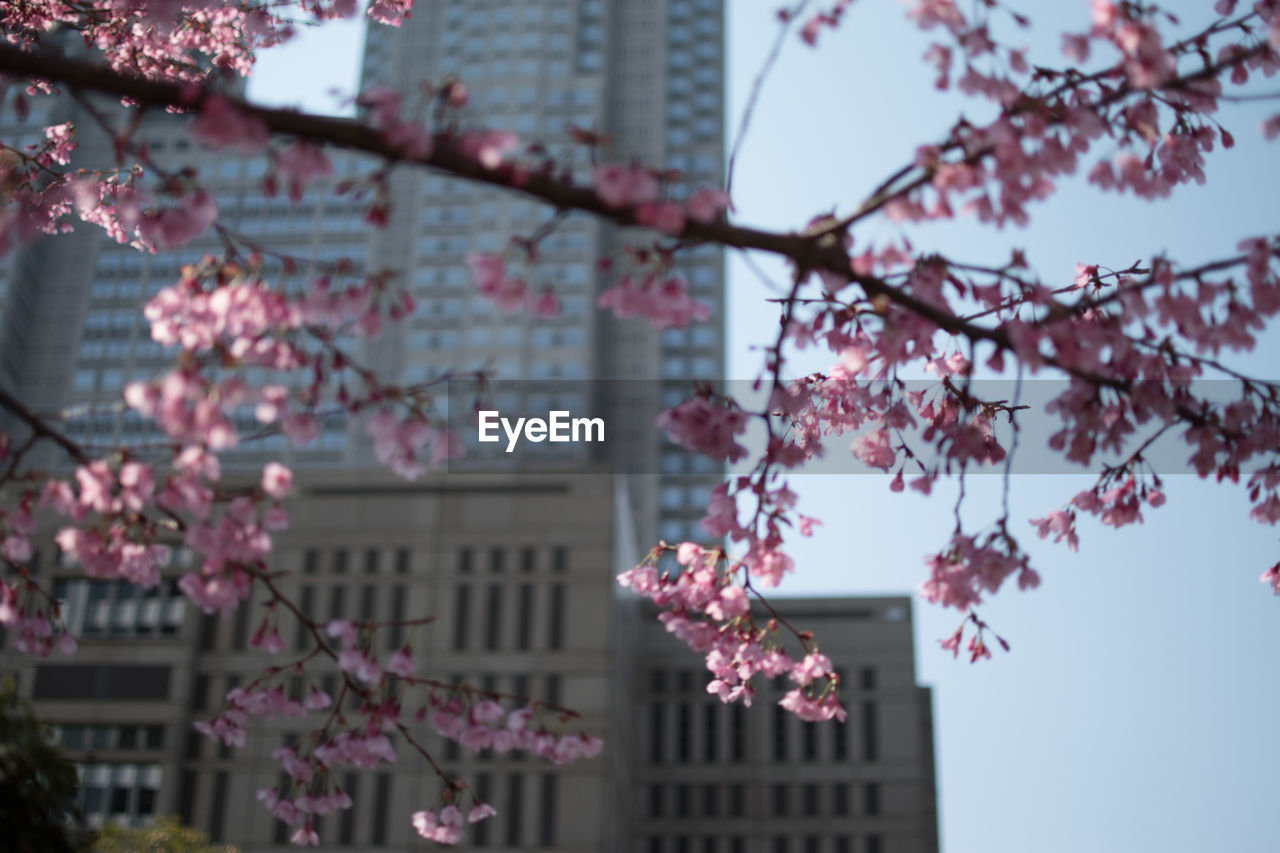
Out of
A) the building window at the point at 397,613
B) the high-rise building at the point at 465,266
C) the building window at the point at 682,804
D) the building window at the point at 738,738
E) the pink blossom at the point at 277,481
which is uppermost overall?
the high-rise building at the point at 465,266

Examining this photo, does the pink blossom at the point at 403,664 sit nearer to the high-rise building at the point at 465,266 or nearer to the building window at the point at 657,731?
the building window at the point at 657,731

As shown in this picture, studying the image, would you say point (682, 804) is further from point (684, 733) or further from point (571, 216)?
point (571, 216)

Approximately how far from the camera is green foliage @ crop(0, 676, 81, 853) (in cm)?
489

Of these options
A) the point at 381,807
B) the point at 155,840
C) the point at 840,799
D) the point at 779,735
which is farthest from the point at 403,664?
the point at 779,735

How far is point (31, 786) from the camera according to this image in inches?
202

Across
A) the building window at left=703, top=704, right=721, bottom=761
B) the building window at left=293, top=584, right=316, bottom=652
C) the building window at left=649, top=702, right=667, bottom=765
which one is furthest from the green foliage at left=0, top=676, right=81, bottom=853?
the building window at left=703, top=704, right=721, bottom=761

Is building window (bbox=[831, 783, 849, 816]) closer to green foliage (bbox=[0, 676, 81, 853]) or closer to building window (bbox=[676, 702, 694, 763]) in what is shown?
building window (bbox=[676, 702, 694, 763])

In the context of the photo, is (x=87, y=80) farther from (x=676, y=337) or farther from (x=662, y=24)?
(x=662, y=24)

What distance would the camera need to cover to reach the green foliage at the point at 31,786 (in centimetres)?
489

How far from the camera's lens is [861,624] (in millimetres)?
61844

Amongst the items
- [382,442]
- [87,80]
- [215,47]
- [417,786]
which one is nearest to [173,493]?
[382,442]

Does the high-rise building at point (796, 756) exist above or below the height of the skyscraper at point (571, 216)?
below

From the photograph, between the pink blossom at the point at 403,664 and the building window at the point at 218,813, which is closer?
the pink blossom at the point at 403,664

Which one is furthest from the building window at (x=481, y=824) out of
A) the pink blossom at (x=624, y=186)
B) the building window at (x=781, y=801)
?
the pink blossom at (x=624, y=186)
